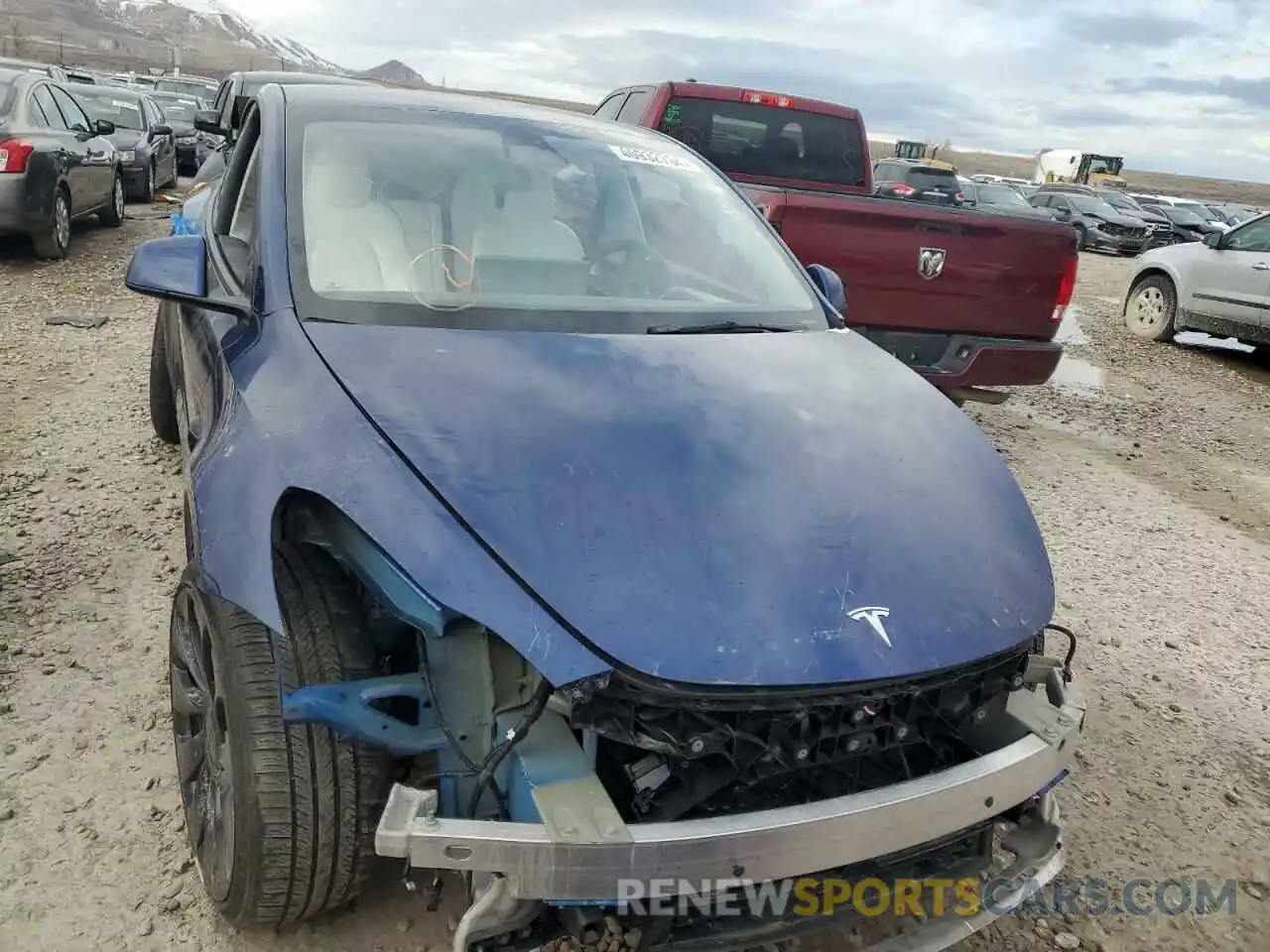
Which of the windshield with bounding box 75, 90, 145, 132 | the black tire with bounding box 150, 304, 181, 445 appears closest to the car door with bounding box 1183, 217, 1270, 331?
the black tire with bounding box 150, 304, 181, 445

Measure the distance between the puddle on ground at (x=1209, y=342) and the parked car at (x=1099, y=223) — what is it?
1121cm

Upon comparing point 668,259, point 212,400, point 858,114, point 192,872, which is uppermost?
point 858,114

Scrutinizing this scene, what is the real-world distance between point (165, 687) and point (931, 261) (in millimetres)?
4109

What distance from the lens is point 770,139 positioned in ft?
23.4

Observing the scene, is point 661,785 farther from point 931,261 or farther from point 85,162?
point 85,162

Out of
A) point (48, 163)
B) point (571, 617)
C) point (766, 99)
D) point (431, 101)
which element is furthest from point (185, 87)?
point (571, 617)

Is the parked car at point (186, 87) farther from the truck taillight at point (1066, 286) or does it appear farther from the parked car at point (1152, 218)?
the truck taillight at point (1066, 286)

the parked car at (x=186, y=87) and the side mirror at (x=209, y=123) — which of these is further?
the parked car at (x=186, y=87)

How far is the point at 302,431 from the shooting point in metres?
1.99

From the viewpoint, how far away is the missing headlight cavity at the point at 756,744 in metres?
1.71

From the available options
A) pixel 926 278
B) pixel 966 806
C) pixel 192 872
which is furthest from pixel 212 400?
pixel 926 278

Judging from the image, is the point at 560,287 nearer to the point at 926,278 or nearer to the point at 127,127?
the point at 926,278

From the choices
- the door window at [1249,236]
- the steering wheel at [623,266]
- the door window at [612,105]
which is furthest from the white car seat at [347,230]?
the door window at [1249,236]

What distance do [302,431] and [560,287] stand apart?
3.35ft
